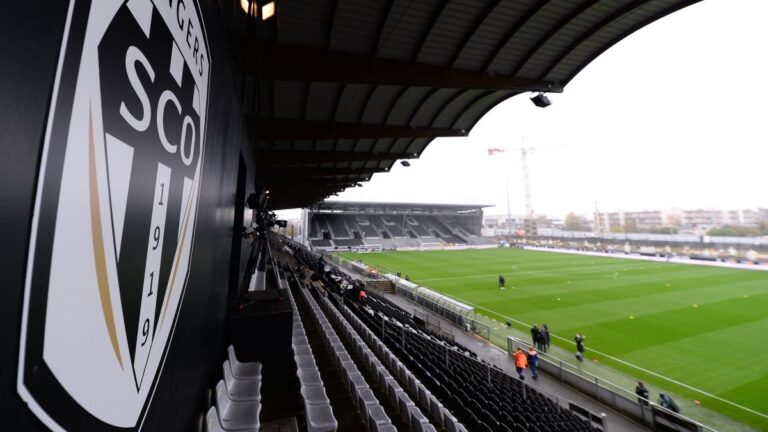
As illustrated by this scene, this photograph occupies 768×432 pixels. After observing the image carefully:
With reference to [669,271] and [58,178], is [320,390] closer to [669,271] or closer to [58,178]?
[58,178]

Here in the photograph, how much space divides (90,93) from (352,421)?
5.13 meters

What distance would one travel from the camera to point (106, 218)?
1295 millimetres

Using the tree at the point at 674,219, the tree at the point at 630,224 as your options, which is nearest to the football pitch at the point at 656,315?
the tree at the point at 630,224

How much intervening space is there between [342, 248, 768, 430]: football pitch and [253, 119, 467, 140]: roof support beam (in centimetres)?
1004

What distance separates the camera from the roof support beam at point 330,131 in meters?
11.7

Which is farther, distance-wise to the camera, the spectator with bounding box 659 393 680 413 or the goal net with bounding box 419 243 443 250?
the goal net with bounding box 419 243 443 250

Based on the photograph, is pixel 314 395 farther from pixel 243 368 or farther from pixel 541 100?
pixel 541 100

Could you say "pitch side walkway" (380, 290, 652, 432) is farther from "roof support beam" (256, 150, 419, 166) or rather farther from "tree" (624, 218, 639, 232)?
"tree" (624, 218, 639, 232)

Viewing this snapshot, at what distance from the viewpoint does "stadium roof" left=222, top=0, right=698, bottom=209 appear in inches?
270

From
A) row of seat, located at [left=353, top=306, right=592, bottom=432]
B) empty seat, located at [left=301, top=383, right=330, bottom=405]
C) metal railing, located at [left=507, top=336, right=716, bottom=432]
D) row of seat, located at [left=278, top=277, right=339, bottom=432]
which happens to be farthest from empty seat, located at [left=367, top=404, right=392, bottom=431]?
metal railing, located at [left=507, top=336, right=716, bottom=432]

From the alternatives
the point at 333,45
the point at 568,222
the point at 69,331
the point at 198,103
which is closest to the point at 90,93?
the point at 69,331

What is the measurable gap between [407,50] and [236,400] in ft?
26.5

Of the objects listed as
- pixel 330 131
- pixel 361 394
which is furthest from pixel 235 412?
pixel 330 131

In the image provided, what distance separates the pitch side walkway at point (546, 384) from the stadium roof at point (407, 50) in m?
8.72
